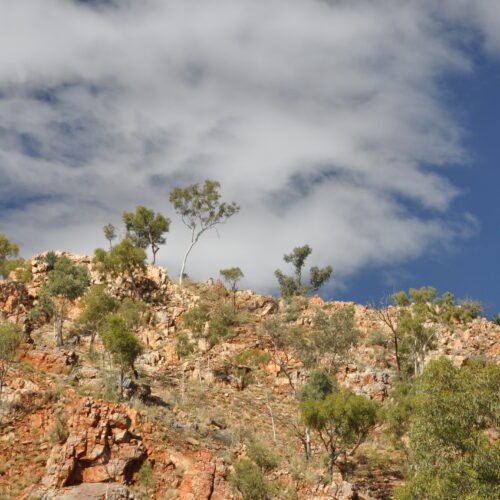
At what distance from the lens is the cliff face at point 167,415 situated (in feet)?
73.2

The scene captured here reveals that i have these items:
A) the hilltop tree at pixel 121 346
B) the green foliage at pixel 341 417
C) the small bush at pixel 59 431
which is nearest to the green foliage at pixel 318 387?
the green foliage at pixel 341 417

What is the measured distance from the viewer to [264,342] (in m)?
53.9

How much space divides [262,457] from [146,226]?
162 feet

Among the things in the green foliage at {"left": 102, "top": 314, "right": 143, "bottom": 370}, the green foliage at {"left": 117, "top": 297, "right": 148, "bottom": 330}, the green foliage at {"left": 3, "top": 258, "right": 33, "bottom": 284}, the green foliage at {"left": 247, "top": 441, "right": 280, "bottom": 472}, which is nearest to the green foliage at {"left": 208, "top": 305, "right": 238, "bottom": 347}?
the green foliage at {"left": 117, "top": 297, "right": 148, "bottom": 330}

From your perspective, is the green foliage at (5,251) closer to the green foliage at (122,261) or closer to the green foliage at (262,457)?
the green foliage at (122,261)

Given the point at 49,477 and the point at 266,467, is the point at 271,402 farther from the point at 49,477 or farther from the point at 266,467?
the point at 49,477

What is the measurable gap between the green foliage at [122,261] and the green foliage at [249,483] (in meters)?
40.5

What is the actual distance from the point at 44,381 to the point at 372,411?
2105 centimetres

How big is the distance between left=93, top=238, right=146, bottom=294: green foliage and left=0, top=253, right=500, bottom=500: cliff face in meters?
7.76

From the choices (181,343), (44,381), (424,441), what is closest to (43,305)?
(181,343)

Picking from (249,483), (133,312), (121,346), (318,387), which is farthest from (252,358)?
(249,483)

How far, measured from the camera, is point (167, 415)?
30125 mm

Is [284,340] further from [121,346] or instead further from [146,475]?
[146,475]

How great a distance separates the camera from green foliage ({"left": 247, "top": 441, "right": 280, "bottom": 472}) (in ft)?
88.3
